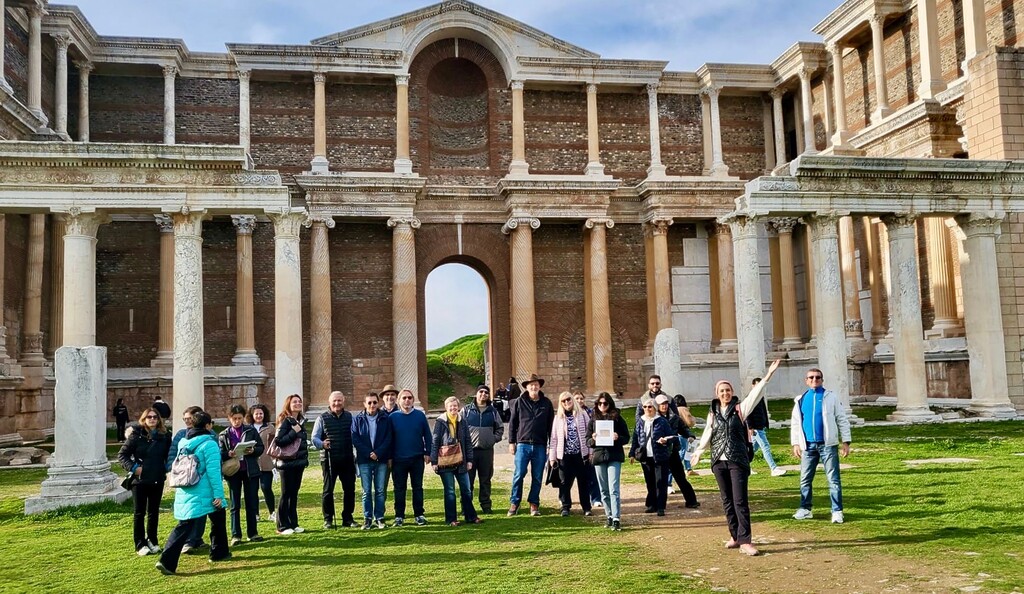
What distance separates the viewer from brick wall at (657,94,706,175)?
104 ft

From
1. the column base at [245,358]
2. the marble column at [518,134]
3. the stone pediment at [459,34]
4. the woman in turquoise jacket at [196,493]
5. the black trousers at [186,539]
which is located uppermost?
the stone pediment at [459,34]

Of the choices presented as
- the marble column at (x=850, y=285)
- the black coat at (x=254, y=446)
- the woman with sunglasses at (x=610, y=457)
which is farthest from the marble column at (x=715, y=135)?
the black coat at (x=254, y=446)

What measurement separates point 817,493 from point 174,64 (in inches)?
981

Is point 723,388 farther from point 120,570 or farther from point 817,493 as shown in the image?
point 120,570

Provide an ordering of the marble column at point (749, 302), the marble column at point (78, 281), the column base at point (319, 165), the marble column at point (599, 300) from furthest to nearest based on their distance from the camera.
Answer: the marble column at point (599, 300)
the column base at point (319, 165)
the marble column at point (749, 302)
the marble column at point (78, 281)

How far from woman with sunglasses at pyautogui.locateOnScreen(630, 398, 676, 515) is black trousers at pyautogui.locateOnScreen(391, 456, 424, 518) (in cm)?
274

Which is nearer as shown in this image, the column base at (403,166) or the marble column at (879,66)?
the marble column at (879,66)

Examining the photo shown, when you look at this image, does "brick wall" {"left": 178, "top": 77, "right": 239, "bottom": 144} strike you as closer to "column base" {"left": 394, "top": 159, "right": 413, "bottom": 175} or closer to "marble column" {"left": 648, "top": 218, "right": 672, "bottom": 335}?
"column base" {"left": 394, "top": 159, "right": 413, "bottom": 175}

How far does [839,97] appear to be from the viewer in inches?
1125

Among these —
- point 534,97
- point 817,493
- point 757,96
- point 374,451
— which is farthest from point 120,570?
point 757,96

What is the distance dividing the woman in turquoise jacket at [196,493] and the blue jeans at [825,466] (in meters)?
6.51

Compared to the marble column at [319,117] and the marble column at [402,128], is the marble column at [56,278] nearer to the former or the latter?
the marble column at [319,117]

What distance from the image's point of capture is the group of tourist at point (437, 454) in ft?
27.6

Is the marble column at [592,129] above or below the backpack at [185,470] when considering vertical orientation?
above
